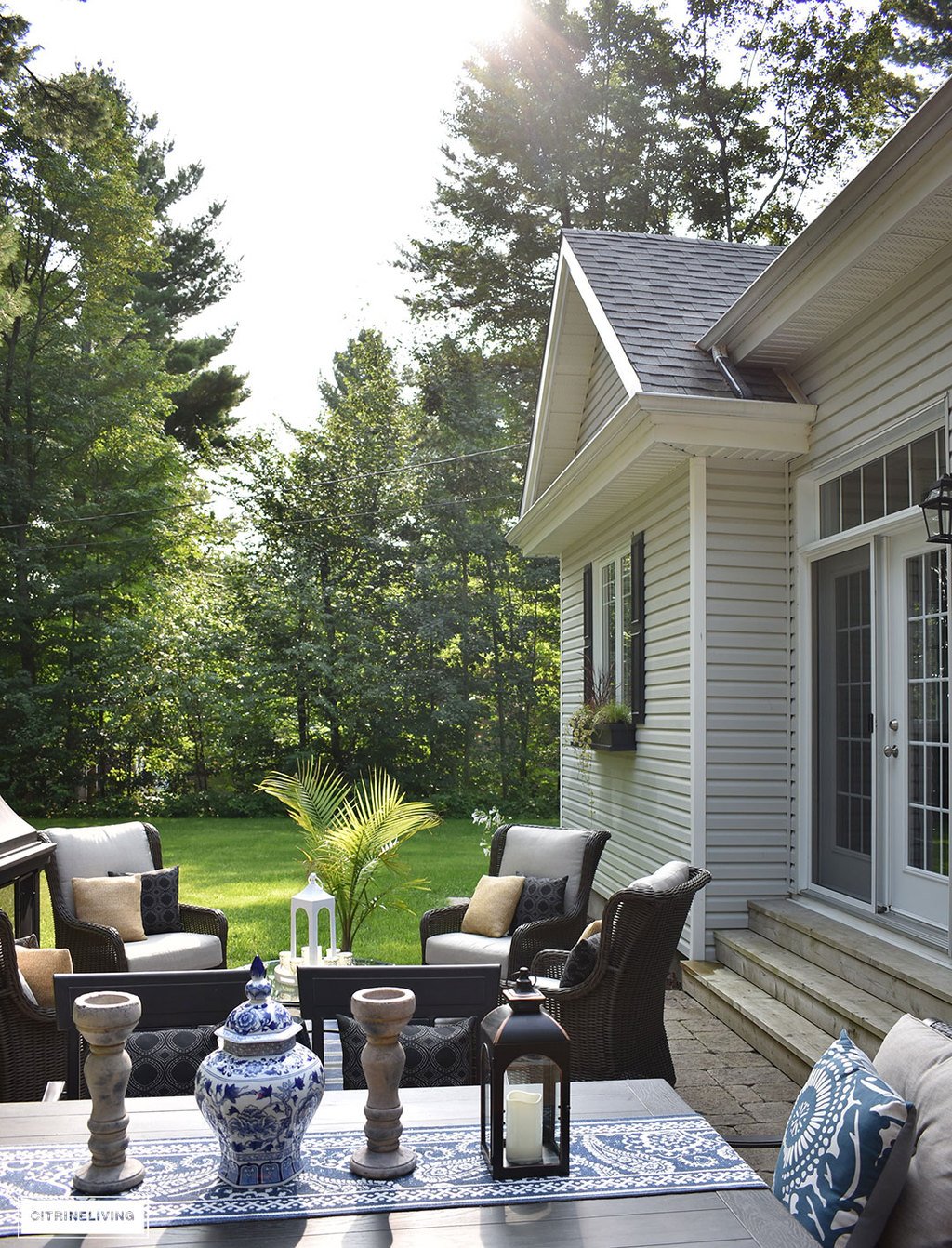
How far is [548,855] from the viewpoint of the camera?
5398mm

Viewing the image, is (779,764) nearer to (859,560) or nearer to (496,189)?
(859,560)

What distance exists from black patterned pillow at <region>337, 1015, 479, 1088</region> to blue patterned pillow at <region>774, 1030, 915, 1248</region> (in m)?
0.86

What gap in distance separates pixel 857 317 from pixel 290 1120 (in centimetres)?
454

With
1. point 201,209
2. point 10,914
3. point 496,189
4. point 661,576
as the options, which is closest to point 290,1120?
point 10,914

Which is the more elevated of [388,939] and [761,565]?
[761,565]

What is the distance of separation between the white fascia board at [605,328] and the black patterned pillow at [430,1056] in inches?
143

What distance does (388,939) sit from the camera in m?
7.03

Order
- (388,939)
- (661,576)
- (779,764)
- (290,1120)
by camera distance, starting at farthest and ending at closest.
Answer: (388,939), (661,576), (779,764), (290,1120)

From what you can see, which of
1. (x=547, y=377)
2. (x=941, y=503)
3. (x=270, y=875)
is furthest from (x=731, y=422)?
(x=270, y=875)

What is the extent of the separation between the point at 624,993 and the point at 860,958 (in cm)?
119

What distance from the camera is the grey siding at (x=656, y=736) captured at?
239 inches

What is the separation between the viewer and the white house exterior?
14.7 feet

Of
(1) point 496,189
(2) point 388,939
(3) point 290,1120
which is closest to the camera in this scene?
(3) point 290,1120

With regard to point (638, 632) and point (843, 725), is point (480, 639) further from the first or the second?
point (843, 725)
